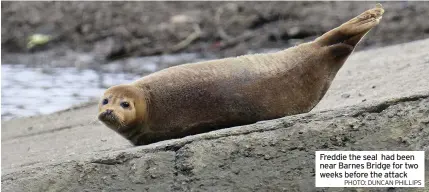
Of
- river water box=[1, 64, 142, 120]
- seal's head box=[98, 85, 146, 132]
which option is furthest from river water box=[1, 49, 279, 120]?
seal's head box=[98, 85, 146, 132]

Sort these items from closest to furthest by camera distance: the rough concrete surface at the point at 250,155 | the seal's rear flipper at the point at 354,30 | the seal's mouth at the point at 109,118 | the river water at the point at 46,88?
the rough concrete surface at the point at 250,155
the seal's mouth at the point at 109,118
the seal's rear flipper at the point at 354,30
the river water at the point at 46,88

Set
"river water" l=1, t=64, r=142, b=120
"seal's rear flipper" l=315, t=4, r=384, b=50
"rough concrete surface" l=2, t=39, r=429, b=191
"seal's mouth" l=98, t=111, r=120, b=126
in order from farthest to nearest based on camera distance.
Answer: "river water" l=1, t=64, r=142, b=120 < "seal's rear flipper" l=315, t=4, r=384, b=50 < "seal's mouth" l=98, t=111, r=120, b=126 < "rough concrete surface" l=2, t=39, r=429, b=191

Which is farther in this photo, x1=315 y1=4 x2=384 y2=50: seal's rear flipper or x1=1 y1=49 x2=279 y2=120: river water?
x1=1 y1=49 x2=279 y2=120: river water

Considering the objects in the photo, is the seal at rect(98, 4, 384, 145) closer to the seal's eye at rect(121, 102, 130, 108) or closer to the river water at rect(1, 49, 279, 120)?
the seal's eye at rect(121, 102, 130, 108)

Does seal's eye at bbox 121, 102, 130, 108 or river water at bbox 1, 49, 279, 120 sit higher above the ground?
river water at bbox 1, 49, 279, 120

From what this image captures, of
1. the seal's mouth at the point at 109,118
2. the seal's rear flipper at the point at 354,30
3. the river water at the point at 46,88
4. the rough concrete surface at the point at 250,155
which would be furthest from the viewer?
Answer: the river water at the point at 46,88

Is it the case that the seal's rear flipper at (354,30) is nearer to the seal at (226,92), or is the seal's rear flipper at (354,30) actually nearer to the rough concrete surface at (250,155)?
the seal at (226,92)

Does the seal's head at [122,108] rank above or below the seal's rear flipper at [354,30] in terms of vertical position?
below

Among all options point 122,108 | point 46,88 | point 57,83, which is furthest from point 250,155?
point 57,83

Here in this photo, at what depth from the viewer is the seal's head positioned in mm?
3617

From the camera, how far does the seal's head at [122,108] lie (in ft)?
11.9

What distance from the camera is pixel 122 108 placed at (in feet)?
12.0

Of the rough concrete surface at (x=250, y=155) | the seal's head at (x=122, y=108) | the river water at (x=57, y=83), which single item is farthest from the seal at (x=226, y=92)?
the river water at (x=57, y=83)

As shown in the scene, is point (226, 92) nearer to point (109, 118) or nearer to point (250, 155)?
point (250, 155)
